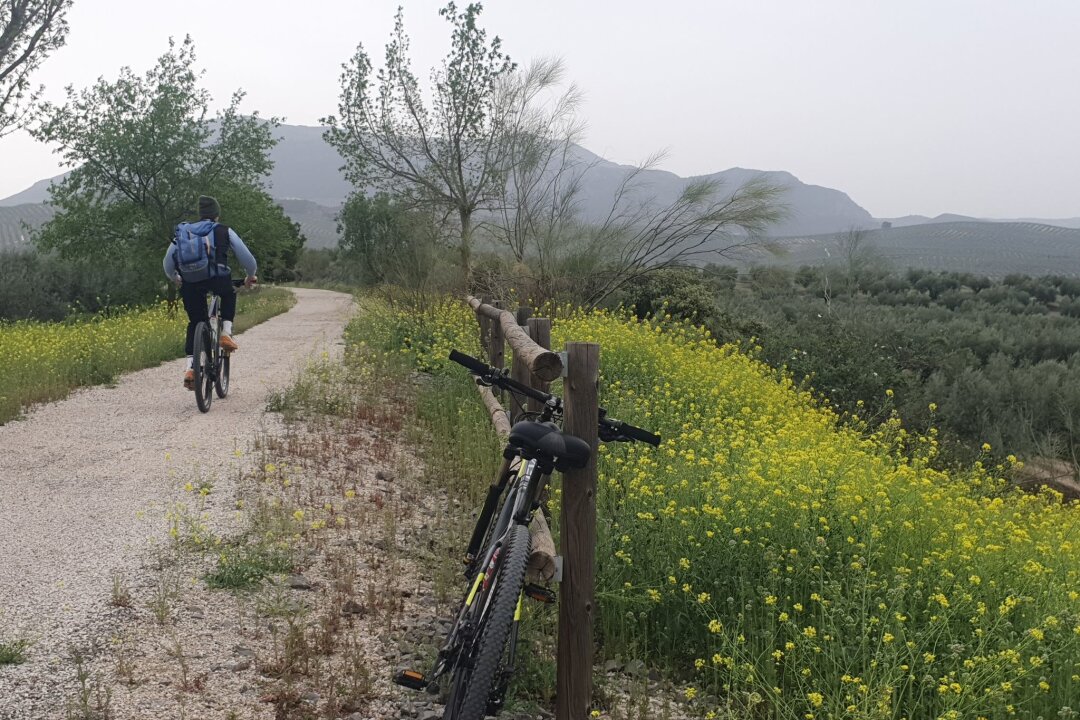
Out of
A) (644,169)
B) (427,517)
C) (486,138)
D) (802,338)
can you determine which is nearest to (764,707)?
(427,517)

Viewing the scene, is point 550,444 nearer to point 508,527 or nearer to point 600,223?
point 508,527

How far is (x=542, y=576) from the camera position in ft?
9.89

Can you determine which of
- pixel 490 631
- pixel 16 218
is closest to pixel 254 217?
pixel 490 631

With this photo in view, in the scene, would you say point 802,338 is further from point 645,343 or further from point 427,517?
point 427,517

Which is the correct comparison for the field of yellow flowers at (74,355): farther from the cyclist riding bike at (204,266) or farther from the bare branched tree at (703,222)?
the bare branched tree at (703,222)

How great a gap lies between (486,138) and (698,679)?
60.2 ft

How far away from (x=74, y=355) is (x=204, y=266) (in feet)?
13.7

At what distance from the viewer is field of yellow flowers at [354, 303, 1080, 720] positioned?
9.98 feet

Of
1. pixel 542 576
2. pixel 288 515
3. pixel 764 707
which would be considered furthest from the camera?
pixel 288 515

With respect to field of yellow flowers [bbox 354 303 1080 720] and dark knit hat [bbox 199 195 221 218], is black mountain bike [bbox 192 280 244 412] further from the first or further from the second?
field of yellow flowers [bbox 354 303 1080 720]

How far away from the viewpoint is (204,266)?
24.5ft

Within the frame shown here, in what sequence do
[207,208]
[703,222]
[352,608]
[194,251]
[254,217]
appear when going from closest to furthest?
[352,608] < [194,251] < [207,208] < [703,222] < [254,217]

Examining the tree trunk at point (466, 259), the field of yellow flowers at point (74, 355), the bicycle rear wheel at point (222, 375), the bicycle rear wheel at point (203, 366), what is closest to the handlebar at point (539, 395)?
the bicycle rear wheel at point (203, 366)

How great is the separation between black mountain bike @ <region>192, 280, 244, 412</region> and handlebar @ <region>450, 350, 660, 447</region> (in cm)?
546
